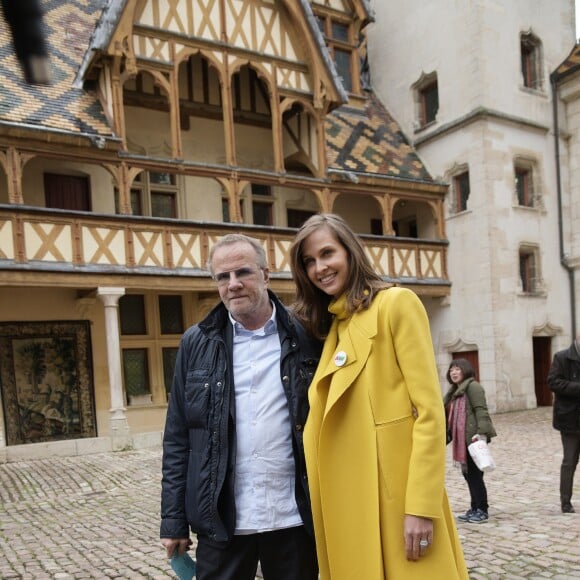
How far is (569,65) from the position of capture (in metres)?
16.4

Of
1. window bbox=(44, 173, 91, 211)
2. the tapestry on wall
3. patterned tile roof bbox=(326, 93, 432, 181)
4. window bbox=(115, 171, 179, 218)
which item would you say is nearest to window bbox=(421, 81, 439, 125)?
patterned tile roof bbox=(326, 93, 432, 181)

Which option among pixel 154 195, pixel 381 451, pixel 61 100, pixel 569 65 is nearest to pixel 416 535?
pixel 381 451

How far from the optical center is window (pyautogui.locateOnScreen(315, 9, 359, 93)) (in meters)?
16.5

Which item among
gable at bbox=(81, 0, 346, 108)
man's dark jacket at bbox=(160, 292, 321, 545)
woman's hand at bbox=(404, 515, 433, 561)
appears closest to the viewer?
woman's hand at bbox=(404, 515, 433, 561)

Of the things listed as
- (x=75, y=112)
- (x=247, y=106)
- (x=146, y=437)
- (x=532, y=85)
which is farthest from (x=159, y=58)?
(x=532, y=85)

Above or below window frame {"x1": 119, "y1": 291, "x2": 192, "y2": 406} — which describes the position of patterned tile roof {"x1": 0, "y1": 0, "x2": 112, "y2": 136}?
above

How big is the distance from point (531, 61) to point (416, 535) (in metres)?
17.5

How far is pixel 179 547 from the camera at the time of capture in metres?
2.19

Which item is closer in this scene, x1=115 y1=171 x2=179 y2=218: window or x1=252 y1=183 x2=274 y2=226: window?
x1=115 y1=171 x2=179 y2=218: window

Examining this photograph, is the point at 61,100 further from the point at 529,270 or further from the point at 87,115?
the point at 529,270

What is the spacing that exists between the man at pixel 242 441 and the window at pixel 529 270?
15.1m

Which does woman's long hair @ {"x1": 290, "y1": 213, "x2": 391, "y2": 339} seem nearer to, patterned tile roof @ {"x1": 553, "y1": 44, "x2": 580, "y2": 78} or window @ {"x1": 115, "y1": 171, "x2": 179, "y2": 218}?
window @ {"x1": 115, "y1": 171, "x2": 179, "y2": 218}

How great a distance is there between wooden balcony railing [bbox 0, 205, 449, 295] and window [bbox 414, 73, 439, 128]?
21.9 feet

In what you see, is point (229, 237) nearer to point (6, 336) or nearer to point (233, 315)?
point (233, 315)
